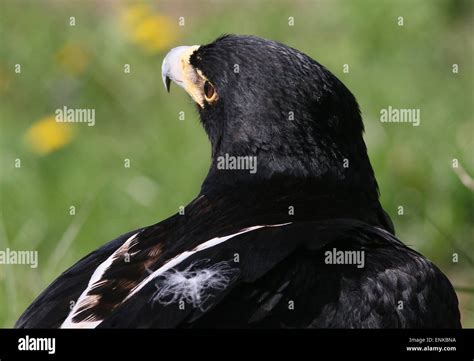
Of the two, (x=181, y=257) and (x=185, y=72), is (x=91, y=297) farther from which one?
(x=185, y=72)

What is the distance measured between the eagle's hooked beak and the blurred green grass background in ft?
4.43

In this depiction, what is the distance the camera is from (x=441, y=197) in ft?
22.5

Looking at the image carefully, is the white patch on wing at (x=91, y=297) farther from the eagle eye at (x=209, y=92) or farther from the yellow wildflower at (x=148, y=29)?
the yellow wildflower at (x=148, y=29)

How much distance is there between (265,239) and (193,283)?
0.31m

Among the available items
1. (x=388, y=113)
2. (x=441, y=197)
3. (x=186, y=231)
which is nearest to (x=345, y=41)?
(x=388, y=113)

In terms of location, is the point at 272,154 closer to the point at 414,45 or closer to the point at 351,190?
the point at 351,190

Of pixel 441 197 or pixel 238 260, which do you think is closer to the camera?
pixel 238 260

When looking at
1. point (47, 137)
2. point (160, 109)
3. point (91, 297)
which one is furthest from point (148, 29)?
point (91, 297)

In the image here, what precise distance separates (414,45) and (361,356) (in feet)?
14.5

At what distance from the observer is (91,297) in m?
4.17

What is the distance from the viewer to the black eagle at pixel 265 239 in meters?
3.98

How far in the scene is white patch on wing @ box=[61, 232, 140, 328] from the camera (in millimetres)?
4062

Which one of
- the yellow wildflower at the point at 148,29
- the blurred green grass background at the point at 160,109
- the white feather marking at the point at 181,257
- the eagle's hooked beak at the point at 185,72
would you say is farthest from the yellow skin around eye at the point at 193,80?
the yellow wildflower at the point at 148,29

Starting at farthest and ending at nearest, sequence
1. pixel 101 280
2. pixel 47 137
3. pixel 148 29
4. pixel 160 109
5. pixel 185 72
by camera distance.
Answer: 1. pixel 148 29
2. pixel 160 109
3. pixel 47 137
4. pixel 185 72
5. pixel 101 280
